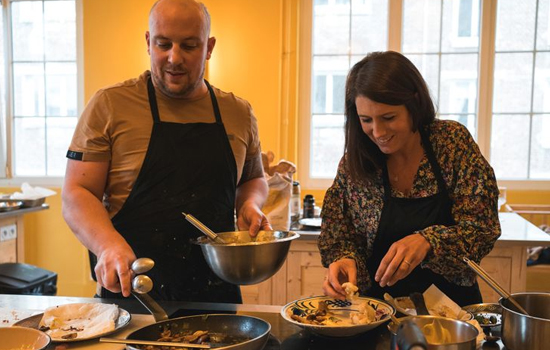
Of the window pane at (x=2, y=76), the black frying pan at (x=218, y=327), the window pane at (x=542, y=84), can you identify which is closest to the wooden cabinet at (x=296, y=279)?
the black frying pan at (x=218, y=327)

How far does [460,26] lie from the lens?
422 centimetres

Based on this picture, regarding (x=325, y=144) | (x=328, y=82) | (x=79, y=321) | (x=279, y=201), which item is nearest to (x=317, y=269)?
(x=279, y=201)

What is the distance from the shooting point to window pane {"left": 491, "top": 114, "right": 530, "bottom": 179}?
423cm

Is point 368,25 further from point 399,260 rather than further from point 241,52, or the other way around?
point 399,260

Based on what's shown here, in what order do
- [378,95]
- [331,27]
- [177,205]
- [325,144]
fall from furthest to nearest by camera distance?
[325,144] < [331,27] < [177,205] < [378,95]

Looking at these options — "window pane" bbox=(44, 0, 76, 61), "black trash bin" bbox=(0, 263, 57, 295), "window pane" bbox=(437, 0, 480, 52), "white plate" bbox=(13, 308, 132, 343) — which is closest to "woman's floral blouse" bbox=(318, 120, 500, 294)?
"white plate" bbox=(13, 308, 132, 343)

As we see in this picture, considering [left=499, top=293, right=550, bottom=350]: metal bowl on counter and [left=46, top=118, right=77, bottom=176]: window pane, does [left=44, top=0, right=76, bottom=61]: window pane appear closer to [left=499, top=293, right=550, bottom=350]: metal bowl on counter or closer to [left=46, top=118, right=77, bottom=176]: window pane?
[left=46, top=118, right=77, bottom=176]: window pane

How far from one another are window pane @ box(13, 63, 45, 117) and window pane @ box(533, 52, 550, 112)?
13.2 feet

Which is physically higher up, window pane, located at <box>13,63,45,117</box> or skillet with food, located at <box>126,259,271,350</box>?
window pane, located at <box>13,63,45,117</box>

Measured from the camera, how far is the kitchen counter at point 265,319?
1.14 meters

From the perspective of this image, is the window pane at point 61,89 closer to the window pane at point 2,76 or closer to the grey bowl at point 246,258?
the window pane at point 2,76

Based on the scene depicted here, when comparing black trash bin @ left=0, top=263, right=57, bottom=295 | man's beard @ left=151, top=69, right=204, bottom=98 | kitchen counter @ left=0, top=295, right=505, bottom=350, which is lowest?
black trash bin @ left=0, top=263, right=57, bottom=295

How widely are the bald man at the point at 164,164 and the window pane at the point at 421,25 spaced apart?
2994 mm

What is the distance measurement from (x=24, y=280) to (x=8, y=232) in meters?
0.40
